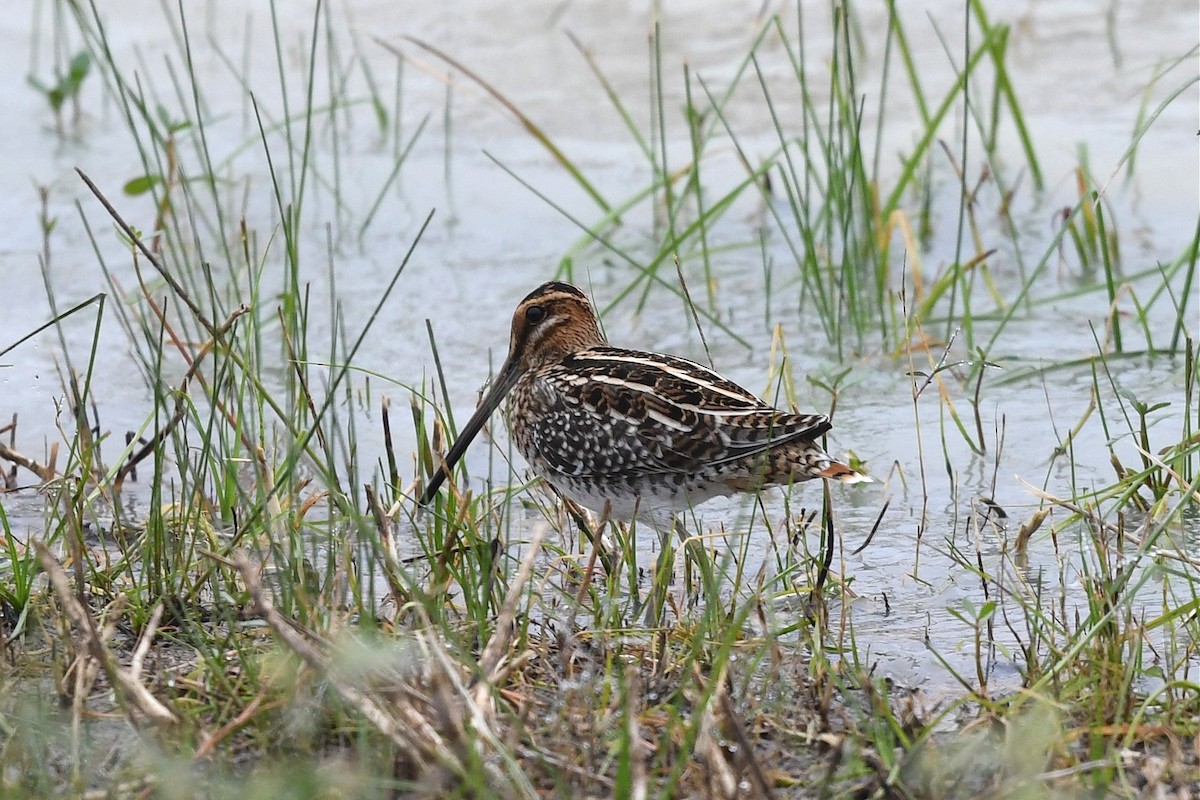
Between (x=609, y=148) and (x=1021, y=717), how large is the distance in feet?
17.3

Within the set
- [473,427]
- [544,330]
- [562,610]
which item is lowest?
[562,610]

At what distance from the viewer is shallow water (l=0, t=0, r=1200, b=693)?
477cm

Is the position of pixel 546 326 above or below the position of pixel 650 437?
above

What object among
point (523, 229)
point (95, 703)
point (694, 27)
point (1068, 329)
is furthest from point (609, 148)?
point (95, 703)

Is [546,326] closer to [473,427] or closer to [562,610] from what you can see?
[473,427]

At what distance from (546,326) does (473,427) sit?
47 centimetres

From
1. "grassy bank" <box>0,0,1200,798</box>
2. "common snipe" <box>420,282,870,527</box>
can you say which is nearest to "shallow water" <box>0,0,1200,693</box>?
"grassy bank" <box>0,0,1200,798</box>

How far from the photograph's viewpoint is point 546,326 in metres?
4.82

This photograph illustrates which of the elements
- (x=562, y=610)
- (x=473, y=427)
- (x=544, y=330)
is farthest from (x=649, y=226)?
(x=562, y=610)

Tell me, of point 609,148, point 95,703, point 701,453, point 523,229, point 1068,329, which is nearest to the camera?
point 95,703

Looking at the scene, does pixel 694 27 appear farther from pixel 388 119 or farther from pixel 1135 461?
pixel 1135 461

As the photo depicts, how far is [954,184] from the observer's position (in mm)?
7562

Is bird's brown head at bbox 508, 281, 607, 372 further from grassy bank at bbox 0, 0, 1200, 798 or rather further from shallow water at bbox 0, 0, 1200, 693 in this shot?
grassy bank at bbox 0, 0, 1200, 798

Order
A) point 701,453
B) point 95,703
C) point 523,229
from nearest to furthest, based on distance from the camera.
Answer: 1. point 95,703
2. point 701,453
3. point 523,229
